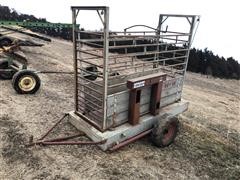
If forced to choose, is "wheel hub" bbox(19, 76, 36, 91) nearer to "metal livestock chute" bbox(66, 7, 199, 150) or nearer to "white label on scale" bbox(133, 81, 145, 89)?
"metal livestock chute" bbox(66, 7, 199, 150)

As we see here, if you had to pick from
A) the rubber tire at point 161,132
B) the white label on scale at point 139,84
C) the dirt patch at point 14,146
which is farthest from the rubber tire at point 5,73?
the rubber tire at point 161,132

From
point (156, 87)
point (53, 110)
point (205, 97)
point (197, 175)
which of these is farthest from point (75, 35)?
point (205, 97)

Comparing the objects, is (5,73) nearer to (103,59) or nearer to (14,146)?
(14,146)

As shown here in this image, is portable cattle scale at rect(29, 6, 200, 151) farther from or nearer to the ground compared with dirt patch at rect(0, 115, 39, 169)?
farther from the ground

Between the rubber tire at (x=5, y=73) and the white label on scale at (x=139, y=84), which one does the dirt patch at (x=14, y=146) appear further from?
the rubber tire at (x=5, y=73)

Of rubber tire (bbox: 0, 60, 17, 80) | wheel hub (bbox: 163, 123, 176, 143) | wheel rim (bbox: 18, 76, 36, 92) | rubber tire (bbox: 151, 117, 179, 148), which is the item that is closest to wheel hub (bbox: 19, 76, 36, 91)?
wheel rim (bbox: 18, 76, 36, 92)

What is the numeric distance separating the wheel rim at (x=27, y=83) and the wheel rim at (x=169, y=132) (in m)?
4.08

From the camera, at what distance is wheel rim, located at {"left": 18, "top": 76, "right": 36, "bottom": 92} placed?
286 inches

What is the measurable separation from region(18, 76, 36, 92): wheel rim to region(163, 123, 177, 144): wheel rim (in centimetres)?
408

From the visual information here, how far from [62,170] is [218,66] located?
1364 cm

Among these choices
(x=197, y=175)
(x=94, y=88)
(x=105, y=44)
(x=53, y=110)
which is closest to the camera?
(x=105, y=44)

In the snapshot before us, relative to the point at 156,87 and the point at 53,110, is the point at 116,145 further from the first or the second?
the point at 53,110

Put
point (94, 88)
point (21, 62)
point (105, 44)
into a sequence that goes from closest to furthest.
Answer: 1. point (105, 44)
2. point (94, 88)
3. point (21, 62)

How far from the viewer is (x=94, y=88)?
529cm
